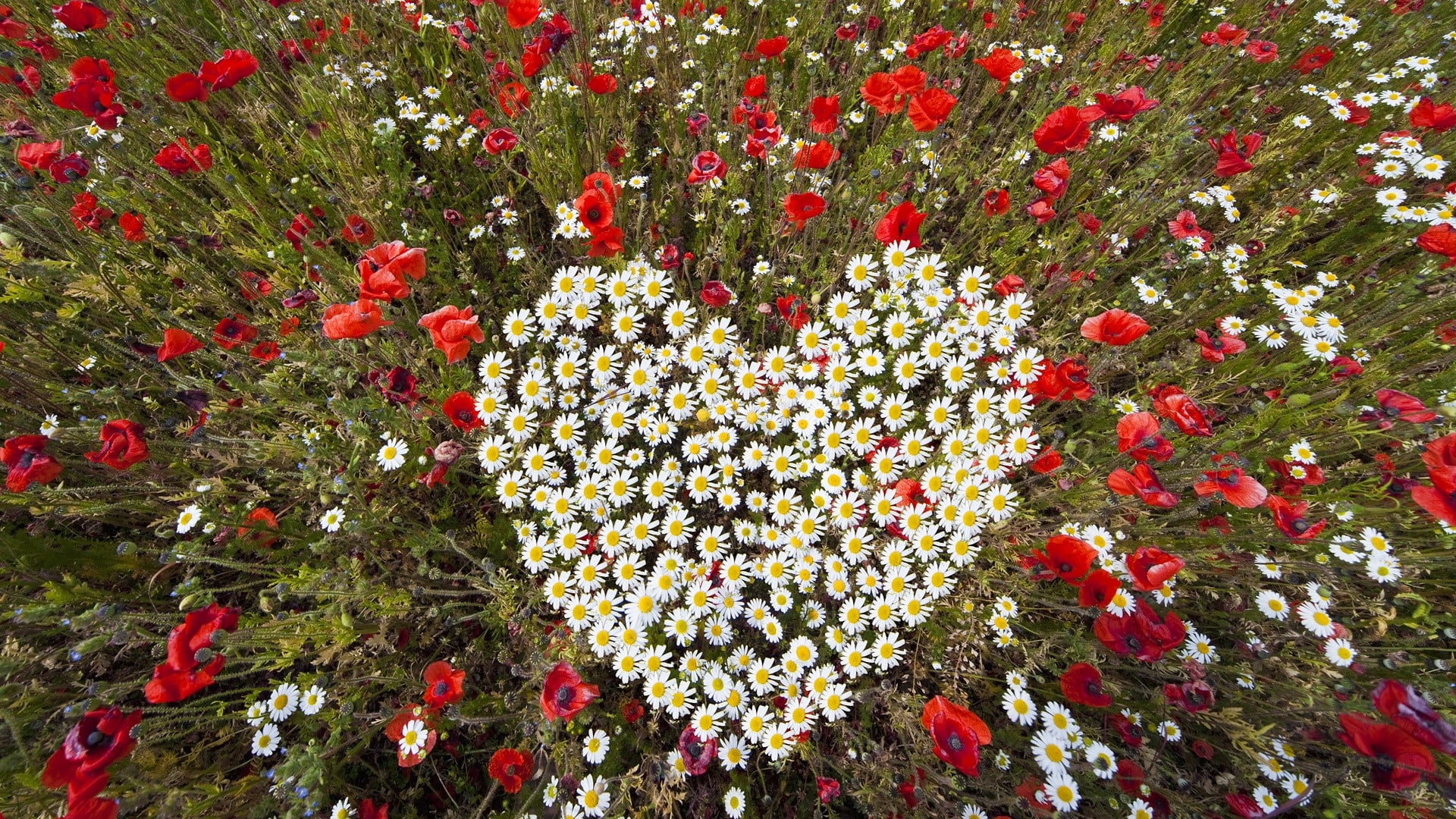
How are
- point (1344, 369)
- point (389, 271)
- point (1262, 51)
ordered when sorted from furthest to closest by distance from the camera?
1. point (1262, 51)
2. point (1344, 369)
3. point (389, 271)

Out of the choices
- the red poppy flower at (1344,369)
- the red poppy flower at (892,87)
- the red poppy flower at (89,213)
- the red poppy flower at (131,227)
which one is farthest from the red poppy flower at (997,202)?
the red poppy flower at (89,213)

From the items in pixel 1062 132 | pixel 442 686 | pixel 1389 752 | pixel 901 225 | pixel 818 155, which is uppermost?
pixel 818 155

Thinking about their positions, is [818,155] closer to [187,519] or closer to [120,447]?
[120,447]

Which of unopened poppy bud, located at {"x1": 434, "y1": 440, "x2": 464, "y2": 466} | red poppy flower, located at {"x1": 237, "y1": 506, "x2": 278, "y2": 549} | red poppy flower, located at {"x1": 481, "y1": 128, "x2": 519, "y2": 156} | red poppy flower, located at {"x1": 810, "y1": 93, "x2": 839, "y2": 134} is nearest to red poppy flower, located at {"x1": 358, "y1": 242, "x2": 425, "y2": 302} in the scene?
unopened poppy bud, located at {"x1": 434, "y1": 440, "x2": 464, "y2": 466}

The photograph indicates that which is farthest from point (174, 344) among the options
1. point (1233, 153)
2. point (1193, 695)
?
point (1233, 153)

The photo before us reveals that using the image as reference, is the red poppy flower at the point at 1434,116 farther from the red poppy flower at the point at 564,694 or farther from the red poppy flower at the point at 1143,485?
the red poppy flower at the point at 564,694

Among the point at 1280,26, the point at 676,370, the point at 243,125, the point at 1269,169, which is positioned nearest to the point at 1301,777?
the point at 676,370

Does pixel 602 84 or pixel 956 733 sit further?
pixel 602 84

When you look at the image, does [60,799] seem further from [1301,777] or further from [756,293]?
[1301,777]
